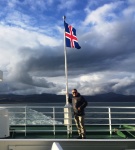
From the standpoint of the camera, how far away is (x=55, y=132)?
10672mm

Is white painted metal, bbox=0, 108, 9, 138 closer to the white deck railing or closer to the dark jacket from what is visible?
the white deck railing

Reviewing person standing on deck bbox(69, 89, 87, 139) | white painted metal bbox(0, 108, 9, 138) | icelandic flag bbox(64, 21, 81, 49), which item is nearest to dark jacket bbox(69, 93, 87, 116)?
person standing on deck bbox(69, 89, 87, 139)

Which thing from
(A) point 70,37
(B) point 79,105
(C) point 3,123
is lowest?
(C) point 3,123

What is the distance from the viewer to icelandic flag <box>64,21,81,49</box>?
40.0 feet

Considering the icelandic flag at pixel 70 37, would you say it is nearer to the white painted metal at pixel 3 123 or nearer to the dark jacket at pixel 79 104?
the dark jacket at pixel 79 104

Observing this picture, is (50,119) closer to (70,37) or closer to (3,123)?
(70,37)

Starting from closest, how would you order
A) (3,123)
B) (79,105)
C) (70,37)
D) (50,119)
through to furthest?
(3,123), (79,105), (50,119), (70,37)

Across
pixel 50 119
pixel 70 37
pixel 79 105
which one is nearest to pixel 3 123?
pixel 79 105

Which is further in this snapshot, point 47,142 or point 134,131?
point 134,131

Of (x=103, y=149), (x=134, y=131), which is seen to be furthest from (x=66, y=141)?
(x=134, y=131)

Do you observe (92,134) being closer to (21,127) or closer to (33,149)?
(21,127)

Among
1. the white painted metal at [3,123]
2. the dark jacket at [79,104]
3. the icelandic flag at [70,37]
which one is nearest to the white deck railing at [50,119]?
the dark jacket at [79,104]

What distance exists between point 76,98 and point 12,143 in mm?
4093

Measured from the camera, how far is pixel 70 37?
12.3 meters
